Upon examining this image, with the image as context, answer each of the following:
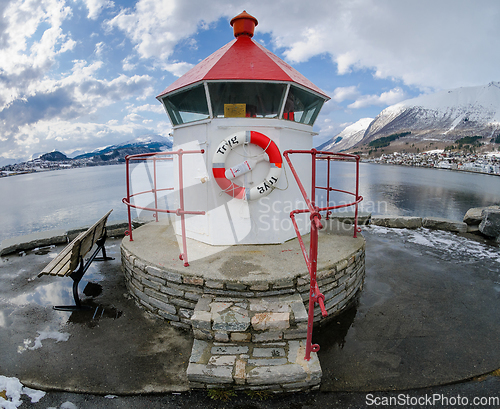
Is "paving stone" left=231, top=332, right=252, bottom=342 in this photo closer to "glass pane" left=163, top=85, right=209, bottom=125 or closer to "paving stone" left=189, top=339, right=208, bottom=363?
"paving stone" left=189, top=339, right=208, bottom=363

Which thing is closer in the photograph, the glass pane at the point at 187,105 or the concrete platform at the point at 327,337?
the concrete platform at the point at 327,337

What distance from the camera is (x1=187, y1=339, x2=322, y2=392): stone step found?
257 cm

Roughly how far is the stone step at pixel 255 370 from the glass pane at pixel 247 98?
3.36 metres

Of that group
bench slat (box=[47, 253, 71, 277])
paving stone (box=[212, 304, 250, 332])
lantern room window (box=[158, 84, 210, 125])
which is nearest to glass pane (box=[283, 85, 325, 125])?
lantern room window (box=[158, 84, 210, 125])

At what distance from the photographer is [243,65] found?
170 inches

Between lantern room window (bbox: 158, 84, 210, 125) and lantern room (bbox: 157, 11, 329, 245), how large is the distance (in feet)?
0.05

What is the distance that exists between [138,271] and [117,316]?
0.67 m

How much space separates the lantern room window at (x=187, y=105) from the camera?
14.5 ft

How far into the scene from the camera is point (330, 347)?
329 cm

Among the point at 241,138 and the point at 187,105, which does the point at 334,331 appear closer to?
the point at 241,138

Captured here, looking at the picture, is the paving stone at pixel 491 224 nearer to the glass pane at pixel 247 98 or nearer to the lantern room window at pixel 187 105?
the glass pane at pixel 247 98

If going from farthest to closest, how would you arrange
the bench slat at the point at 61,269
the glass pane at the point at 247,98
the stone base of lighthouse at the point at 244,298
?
the glass pane at the point at 247,98 → the bench slat at the point at 61,269 → the stone base of lighthouse at the point at 244,298

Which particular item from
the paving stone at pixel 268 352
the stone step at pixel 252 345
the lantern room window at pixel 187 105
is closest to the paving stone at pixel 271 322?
the stone step at pixel 252 345

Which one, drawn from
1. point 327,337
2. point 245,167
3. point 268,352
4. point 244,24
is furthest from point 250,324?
point 244,24
